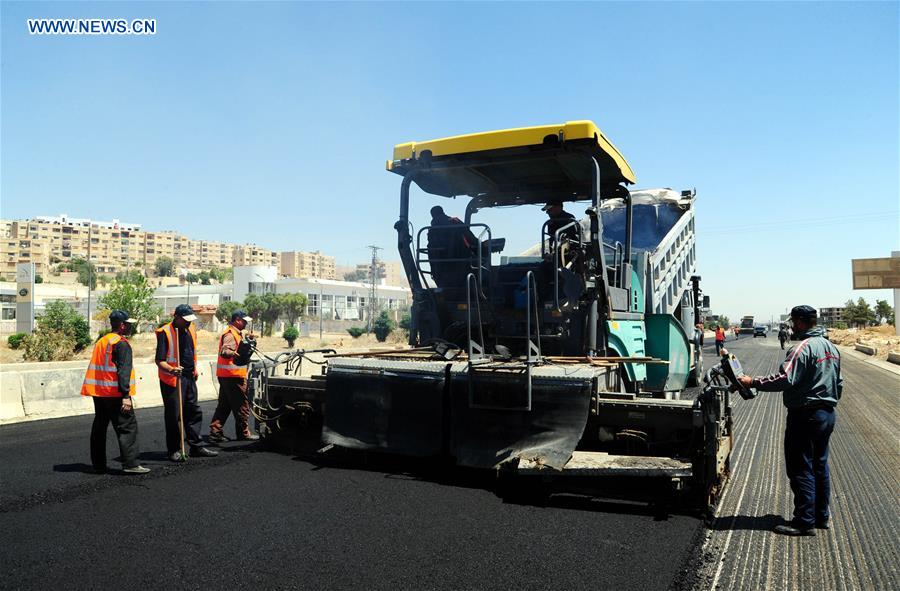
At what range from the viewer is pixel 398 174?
5793mm

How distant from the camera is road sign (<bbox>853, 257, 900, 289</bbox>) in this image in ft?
124

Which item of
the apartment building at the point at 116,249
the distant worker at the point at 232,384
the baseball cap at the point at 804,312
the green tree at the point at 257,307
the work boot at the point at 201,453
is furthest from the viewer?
the apartment building at the point at 116,249

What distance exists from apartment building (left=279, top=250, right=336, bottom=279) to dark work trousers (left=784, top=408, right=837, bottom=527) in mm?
164797

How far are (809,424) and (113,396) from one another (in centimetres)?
494

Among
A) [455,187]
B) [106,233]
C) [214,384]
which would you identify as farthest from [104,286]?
[455,187]

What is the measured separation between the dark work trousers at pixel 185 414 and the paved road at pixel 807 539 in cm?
432

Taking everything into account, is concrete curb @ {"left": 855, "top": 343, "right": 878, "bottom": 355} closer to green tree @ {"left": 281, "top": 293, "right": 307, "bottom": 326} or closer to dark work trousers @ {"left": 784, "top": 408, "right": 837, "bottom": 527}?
dark work trousers @ {"left": 784, "top": 408, "right": 837, "bottom": 527}

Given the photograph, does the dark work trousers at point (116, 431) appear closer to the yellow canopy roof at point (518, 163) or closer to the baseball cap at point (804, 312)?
the yellow canopy roof at point (518, 163)

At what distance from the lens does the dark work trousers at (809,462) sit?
12.5ft

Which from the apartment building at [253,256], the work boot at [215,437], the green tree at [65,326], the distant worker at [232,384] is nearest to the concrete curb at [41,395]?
the distant worker at [232,384]

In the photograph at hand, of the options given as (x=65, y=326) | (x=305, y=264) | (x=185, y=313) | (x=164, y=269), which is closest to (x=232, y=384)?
(x=185, y=313)

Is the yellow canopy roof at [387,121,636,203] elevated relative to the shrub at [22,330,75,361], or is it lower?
elevated

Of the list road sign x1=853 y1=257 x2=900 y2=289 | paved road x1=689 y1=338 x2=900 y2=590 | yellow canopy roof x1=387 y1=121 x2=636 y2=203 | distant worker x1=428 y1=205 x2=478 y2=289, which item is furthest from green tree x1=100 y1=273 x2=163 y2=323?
road sign x1=853 y1=257 x2=900 y2=289

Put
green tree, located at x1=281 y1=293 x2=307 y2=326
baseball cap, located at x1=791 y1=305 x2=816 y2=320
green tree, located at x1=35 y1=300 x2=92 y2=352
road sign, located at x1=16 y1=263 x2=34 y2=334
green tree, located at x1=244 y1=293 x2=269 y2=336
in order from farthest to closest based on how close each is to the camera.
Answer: green tree, located at x1=281 y1=293 x2=307 y2=326 → green tree, located at x1=244 y1=293 x2=269 y2=336 → road sign, located at x1=16 y1=263 x2=34 y2=334 → green tree, located at x1=35 y1=300 x2=92 y2=352 → baseball cap, located at x1=791 y1=305 x2=816 y2=320
